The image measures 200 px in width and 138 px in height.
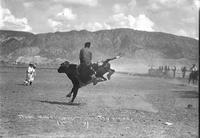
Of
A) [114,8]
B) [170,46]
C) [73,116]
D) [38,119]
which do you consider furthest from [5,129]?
[170,46]

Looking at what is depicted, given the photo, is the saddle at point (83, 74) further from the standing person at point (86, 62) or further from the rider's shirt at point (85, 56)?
the rider's shirt at point (85, 56)

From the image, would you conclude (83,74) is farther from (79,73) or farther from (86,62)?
(86,62)

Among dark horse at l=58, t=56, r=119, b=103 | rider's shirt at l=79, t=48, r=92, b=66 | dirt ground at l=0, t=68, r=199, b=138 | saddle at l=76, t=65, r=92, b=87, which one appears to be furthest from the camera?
saddle at l=76, t=65, r=92, b=87

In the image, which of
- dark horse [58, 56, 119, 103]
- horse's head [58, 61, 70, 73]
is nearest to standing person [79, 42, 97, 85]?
dark horse [58, 56, 119, 103]

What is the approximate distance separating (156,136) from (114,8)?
3.48 m

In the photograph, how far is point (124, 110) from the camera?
367 inches

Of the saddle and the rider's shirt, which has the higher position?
the rider's shirt

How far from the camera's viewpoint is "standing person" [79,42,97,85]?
878 centimetres

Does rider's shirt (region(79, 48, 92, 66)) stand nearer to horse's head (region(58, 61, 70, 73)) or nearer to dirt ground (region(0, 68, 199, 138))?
horse's head (region(58, 61, 70, 73))

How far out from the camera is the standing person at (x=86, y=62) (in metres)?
8.78

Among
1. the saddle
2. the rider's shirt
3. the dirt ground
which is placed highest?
the rider's shirt

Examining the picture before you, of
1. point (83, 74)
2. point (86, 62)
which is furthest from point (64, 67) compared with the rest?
point (86, 62)

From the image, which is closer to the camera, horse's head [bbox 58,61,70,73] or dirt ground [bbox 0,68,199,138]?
dirt ground [bbox 0,68,199,138]

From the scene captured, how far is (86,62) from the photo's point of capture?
9078 mm
